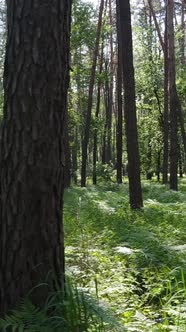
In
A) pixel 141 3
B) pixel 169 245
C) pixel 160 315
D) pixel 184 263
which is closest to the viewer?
pixel 160 315

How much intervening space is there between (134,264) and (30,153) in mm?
2723

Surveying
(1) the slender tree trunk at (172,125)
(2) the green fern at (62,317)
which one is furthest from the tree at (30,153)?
(1) the slender tree trunk at (172,125)

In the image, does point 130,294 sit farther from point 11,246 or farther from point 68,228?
point 68,228

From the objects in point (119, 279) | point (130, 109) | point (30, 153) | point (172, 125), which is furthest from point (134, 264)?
point (172, 125)

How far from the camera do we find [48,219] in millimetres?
3277

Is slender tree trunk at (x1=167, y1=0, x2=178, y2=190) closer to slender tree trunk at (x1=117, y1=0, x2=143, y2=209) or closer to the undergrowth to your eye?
slender tree trunk at (x1=117, y1=0, x2=143, y2=209)

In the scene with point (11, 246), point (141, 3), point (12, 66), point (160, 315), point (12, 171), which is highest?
point (141, 3)

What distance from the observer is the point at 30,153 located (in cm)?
321

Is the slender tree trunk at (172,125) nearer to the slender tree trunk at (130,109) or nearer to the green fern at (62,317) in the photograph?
the slender tree trunk at (130,109)

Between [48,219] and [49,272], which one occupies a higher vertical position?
[48,219]

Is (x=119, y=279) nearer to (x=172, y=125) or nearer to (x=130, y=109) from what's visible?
(x=130, y=109)

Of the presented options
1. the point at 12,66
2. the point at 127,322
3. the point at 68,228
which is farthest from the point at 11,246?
the point at 68,228

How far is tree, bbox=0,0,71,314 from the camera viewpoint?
320cm

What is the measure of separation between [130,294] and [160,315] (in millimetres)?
572
